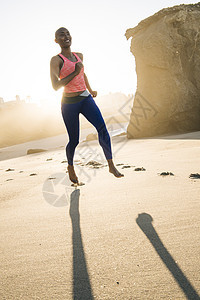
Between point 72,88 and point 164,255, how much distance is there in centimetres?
179

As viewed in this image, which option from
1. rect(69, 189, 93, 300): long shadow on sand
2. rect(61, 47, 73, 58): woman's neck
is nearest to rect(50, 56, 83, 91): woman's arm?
rect(61, 47, 73, 58): woman's neck

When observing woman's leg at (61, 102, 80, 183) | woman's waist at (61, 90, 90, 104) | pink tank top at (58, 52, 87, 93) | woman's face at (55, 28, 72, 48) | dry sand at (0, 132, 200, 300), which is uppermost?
woman's face at (55, 28, 72, 48)

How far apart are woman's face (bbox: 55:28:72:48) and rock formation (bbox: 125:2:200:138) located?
5220 mm

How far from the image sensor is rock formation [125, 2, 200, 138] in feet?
21.8

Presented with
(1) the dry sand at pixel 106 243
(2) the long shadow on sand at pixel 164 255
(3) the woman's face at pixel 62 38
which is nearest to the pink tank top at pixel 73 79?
(3) the woman's face at pixel 62 38

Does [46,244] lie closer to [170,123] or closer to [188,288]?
[188,288]

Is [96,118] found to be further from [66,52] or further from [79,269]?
[79,269]

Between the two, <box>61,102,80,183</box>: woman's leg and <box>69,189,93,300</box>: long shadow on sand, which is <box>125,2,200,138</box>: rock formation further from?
<box>69,189,93,300</box>: long shadow on sand

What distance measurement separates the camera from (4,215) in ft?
5.20

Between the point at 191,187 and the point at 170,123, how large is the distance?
570cm

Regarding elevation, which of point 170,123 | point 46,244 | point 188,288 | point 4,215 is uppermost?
point 188,288

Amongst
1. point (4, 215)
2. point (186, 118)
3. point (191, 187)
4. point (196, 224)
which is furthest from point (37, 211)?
point (186, 118)

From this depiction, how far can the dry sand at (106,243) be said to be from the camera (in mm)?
794

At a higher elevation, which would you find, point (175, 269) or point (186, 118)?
point (175, 269)
